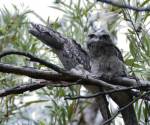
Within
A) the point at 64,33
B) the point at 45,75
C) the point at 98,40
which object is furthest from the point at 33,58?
the point at 64,33

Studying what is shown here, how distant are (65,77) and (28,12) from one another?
104 centimetres

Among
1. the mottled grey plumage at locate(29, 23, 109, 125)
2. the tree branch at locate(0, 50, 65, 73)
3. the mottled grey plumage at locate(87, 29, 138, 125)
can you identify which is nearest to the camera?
the tree branch at locate(0, 50, 65, 73)

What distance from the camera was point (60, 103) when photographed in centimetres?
179

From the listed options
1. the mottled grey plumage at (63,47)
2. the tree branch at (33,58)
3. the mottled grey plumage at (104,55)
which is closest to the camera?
the tree branch at (33,58)

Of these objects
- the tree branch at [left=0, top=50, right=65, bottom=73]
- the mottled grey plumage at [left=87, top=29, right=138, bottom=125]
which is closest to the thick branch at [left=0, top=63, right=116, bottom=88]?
the tree branch at [left=0, top=50, right=65, bottom=73]

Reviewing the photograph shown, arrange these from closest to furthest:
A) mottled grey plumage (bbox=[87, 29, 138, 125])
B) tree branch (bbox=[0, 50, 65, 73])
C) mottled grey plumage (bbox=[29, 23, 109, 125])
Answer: tree branch (bbox=[0, 50, 65, 73]), mottled grey plumage (bbox=[87, 29, 138, 125]), mottled grey plumage (bbox=[29, 23, 109, 125])

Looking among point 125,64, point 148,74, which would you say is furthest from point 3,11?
point 148,74

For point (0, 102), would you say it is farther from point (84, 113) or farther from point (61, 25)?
point (61, 25)

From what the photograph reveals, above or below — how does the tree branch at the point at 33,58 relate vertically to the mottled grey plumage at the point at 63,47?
below

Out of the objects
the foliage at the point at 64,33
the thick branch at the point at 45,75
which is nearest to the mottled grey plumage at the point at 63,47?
the foliage at the point at 64,33

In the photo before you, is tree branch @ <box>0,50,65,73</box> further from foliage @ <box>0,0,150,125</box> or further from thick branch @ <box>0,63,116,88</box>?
foliage @ <box>0,0,150,125</box>

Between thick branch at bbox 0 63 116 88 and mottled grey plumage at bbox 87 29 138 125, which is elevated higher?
mottled grey plumage at bbox 87 29 138 125

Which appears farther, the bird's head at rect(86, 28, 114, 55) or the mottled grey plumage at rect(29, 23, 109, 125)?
the mottled grey plumage at rect(29, 23, 109, 125)

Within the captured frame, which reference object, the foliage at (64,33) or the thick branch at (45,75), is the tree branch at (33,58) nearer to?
the thick branch at (45,75)
